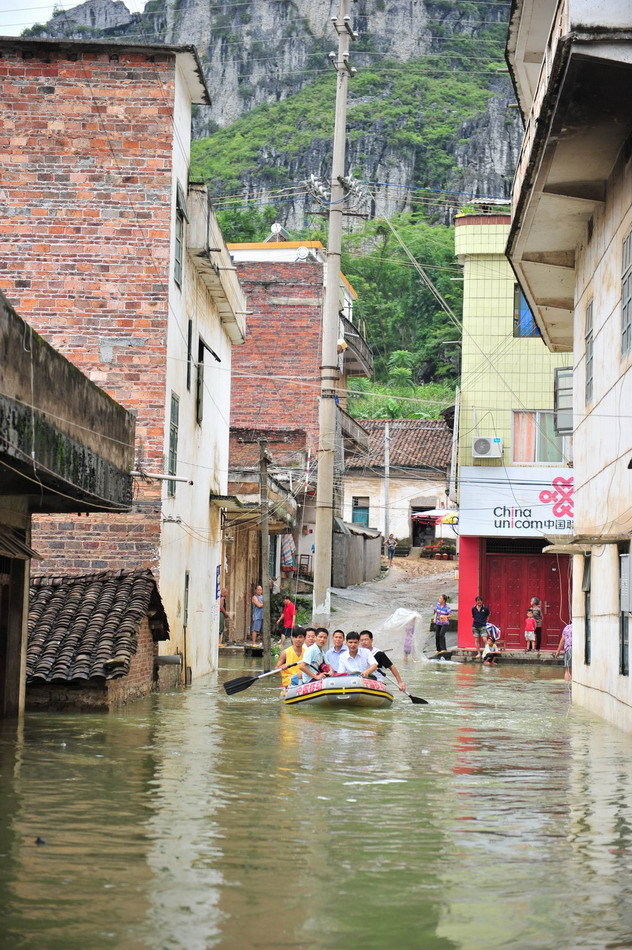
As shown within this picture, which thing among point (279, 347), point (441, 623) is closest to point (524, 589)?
point (441, 623)

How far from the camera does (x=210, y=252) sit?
23625 millimetres

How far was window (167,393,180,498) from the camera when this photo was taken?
71.9 feet

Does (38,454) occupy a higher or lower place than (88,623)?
higher

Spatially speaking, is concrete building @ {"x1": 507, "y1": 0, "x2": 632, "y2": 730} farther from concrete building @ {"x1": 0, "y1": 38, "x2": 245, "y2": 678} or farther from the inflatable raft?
concrete building @ {"x1": 0, "y1": 38, "x2": 245, "y2": 678}

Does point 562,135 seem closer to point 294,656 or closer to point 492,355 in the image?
point 294,656

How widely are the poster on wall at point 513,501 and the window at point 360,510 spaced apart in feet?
79.1

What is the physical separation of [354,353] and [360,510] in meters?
13.2

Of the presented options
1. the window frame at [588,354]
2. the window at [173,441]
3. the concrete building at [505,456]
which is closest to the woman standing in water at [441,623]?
the concrete building at [505,456]

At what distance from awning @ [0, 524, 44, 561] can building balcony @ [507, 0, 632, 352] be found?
8.03 meters

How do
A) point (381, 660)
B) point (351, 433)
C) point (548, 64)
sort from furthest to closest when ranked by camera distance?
point (351, 433), point (381, 660), point (548, 64)

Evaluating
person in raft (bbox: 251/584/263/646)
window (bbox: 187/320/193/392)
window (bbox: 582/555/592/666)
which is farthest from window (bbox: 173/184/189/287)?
person in raft (bbox: 251/584/263/646)

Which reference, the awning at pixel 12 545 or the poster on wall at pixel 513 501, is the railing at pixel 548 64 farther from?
the poster on wall at pixel 513 501

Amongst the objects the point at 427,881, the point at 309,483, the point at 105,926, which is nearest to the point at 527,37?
the point at 427,881

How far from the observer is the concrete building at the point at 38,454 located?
11047 millimetres
